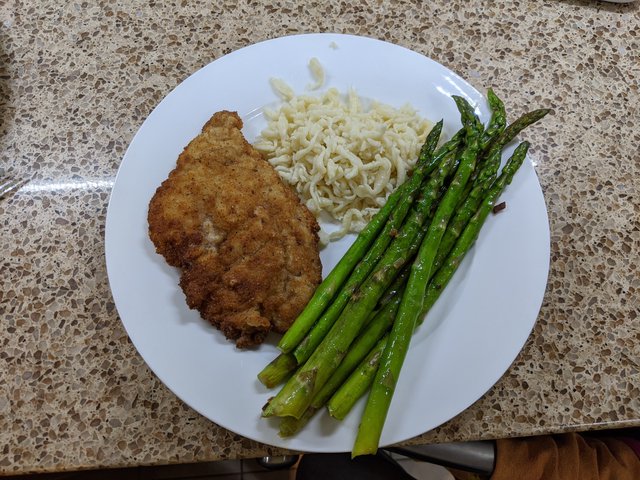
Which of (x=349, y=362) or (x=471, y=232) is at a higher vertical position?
(x=471, y=232)

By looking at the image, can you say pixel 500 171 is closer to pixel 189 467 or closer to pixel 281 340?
pixel 281 340

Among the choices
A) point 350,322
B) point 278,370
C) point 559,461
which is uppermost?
point 350,322

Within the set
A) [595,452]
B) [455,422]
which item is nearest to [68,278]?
[455,422]

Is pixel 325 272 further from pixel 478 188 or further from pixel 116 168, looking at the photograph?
pixel 116 168

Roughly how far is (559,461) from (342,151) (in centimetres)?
168

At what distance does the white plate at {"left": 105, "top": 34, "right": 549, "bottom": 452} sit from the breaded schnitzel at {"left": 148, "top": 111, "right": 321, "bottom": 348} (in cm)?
10

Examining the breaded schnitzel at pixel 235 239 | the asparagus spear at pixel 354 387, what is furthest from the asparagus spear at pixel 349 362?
the breaded schnitzel at pixel 235 239

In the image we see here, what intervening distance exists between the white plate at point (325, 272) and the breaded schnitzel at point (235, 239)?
4.0 inches

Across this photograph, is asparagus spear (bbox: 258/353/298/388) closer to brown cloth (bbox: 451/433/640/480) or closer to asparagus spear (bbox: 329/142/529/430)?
asparagus spear (bbox: 329/142/529/430)

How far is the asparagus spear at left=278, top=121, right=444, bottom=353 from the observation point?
189 centimetres

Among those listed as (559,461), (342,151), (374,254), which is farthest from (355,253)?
(559,461)

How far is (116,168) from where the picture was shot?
2.53 m

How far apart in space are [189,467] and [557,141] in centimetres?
282

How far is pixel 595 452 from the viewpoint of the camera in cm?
223
